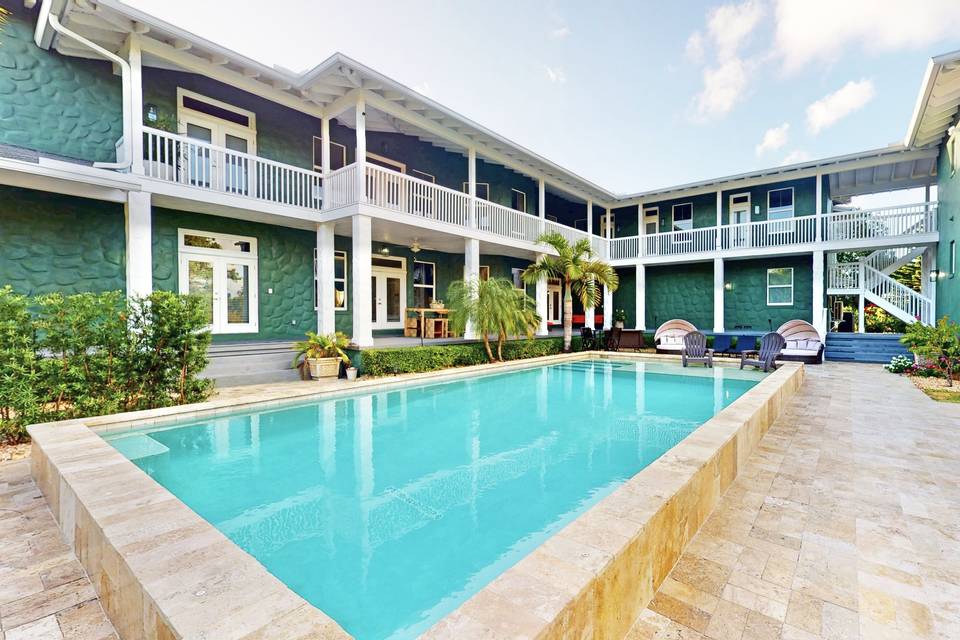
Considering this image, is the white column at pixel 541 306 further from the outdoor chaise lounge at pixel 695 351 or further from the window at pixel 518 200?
the outdoor chaise lounge at pixel 695 351

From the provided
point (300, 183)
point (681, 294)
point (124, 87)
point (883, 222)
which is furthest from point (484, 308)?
point (883, 222)

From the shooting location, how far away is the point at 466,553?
2963 mm

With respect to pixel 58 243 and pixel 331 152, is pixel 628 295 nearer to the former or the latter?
pixel 331 152

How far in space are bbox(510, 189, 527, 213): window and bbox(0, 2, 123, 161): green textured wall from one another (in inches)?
447

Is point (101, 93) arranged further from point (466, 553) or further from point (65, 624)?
point (466, 553)

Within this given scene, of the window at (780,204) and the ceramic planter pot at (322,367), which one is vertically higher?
the window at (780,204)

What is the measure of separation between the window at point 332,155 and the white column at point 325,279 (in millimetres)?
2112

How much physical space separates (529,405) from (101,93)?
987cm

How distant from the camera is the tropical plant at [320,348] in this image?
345 inches

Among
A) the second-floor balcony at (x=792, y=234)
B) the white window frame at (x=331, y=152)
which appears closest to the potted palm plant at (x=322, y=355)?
the white window frame at (x=331, y=152)

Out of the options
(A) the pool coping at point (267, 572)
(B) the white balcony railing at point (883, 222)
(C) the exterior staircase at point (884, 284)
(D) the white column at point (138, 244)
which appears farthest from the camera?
(C) the exterior staircase at point (884, 284)

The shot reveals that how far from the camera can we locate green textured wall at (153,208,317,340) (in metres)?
8.98

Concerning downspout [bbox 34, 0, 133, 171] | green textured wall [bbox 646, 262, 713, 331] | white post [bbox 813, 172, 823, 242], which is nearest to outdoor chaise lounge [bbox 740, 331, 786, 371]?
white post [bbox 813, 172, 823, 242]

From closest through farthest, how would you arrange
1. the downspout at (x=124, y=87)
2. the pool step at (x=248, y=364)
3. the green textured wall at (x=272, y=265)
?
the downspout at (x=124, y=87), the pool step at (x=248, y=364), the green textured wall at (x=272, y=265)
